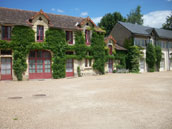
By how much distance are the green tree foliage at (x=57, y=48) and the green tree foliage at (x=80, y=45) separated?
2003 mm

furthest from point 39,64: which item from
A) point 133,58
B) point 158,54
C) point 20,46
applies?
point 158,54

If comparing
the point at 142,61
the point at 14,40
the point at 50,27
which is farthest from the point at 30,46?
the point at 142,61

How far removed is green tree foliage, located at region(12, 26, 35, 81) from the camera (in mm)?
18359

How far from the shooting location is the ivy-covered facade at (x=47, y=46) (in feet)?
60.4

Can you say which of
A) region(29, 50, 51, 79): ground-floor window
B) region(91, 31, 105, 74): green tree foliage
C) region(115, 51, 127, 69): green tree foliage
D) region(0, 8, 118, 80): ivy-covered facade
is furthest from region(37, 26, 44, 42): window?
region(115, 51, 127, 69): green tree foliage

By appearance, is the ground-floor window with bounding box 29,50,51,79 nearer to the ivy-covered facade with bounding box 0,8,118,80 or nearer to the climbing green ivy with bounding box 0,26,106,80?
the ivy-covered facade with bounding box 0,8,118,80

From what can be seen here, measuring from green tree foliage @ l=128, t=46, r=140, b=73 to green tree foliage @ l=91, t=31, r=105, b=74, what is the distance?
6787 mm

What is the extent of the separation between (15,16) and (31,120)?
57.2ft

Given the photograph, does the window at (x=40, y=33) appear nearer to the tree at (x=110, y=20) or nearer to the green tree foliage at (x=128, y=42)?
the green tree foliage at (x=128, y=42)

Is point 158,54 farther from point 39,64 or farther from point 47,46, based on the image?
point 39,64

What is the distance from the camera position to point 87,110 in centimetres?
688

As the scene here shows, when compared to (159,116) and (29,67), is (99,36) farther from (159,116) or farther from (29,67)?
(159,116)

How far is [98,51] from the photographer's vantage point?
24.1 metres

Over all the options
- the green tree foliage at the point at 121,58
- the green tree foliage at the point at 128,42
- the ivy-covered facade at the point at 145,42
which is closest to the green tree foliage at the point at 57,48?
the green tree foliage at the point at 121,58
